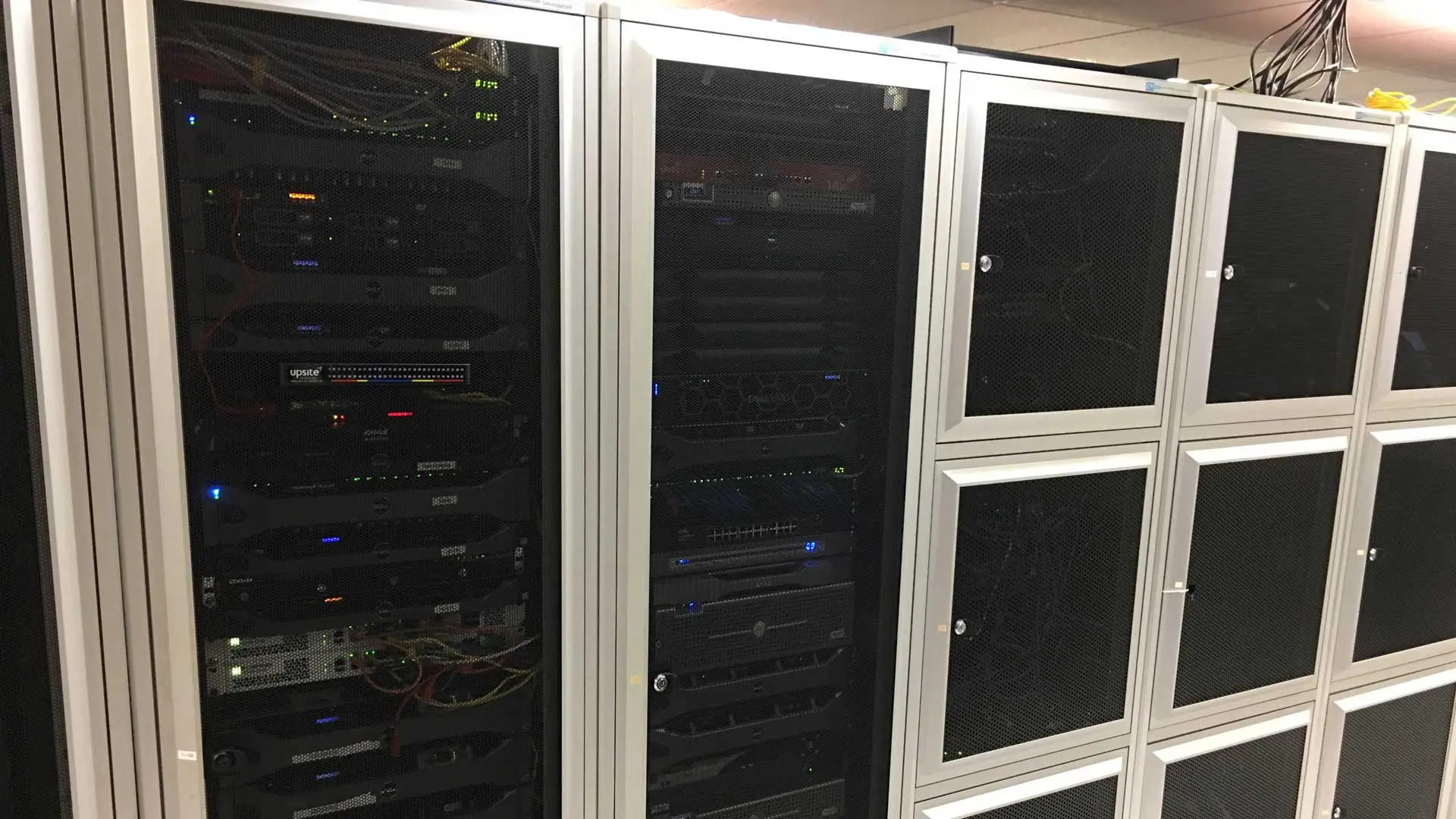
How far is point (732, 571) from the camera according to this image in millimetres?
1339

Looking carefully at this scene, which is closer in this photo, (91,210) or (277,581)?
(91,210)

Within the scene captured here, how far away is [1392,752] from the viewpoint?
2027 millimetres

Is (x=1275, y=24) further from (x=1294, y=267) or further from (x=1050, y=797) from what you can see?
(x=1050, y=797)

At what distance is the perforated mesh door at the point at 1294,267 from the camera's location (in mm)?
1586

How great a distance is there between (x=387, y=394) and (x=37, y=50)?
0.51 metres

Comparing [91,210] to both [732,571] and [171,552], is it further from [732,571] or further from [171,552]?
[732,571]

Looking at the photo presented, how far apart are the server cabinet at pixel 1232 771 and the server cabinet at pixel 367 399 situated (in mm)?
1233

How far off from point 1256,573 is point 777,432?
1.12 metres

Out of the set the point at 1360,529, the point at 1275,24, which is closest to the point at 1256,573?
the point at 1360,529

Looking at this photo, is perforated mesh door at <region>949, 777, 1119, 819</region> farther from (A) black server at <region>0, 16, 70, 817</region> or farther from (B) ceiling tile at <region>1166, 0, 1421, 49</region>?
(B) ceiling tile at <region>1166, 0, 1421, 49</region>

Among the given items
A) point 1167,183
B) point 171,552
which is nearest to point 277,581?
point 171,552

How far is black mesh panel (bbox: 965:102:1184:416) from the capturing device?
4.55 feet

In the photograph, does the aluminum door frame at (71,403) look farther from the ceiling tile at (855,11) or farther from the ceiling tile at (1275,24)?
the ceiling tile at (1275,24)

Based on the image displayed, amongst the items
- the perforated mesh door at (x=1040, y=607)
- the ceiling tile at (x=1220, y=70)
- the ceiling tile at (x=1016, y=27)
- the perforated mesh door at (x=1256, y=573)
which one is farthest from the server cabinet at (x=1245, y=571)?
the ceiling tile at (x=1220, y=70)
